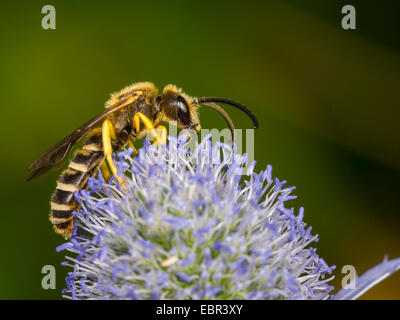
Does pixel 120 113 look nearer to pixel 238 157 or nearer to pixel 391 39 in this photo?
pixel 238 157

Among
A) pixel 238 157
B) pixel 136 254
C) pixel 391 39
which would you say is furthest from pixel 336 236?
pixel 136 254

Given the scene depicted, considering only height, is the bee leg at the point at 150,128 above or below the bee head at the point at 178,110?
below

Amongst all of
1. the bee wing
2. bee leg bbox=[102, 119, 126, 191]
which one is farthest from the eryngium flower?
the bee wing

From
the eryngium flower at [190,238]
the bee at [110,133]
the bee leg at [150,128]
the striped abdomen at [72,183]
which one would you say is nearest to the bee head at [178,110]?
the bee at [110,133]

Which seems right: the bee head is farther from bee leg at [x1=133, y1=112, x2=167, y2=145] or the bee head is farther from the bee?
bee leg at [x1=133, y1=112, x2=167, y2=145]

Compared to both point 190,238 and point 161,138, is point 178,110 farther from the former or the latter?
point 190,238

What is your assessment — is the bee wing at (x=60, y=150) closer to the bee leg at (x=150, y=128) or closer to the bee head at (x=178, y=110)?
the bee leg at (x=150, y=128)

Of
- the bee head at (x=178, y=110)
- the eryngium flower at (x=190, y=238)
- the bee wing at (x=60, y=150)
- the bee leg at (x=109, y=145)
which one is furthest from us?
the bee head at (x=178, y=110)
